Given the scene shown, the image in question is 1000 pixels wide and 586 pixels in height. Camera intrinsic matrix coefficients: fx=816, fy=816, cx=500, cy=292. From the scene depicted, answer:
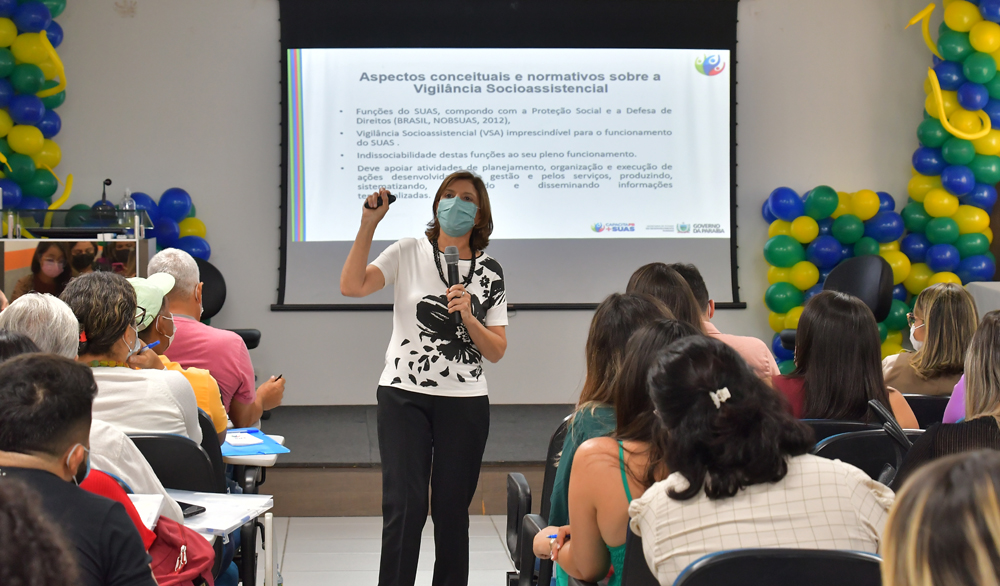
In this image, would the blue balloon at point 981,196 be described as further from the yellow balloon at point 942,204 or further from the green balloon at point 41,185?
the green balloon at point 41,185

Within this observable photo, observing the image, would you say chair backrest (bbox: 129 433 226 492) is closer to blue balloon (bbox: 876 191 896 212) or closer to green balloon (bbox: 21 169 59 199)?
green balloon (bbox: 21 169 59 199)

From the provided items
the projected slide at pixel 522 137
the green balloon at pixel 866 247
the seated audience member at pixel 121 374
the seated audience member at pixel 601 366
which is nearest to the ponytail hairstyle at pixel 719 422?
the seated audience member at pixel 601 366

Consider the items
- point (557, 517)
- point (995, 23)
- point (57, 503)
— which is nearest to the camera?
point (57, 503)

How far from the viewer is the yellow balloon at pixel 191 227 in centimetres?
509

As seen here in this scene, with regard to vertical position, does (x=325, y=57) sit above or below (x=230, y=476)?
above

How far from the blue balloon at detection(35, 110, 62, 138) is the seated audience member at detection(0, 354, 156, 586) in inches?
166

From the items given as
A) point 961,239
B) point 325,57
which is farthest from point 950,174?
point 325,57

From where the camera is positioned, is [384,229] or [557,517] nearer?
[557,517]

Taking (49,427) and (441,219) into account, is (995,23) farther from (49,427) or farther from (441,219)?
(49,427)

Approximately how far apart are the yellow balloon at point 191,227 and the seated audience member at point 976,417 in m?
4.38

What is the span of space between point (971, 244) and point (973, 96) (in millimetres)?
947

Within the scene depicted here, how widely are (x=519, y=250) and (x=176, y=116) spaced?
2.36m

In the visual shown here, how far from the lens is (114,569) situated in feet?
3.71

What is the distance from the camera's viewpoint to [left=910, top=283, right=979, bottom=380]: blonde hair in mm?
2803
